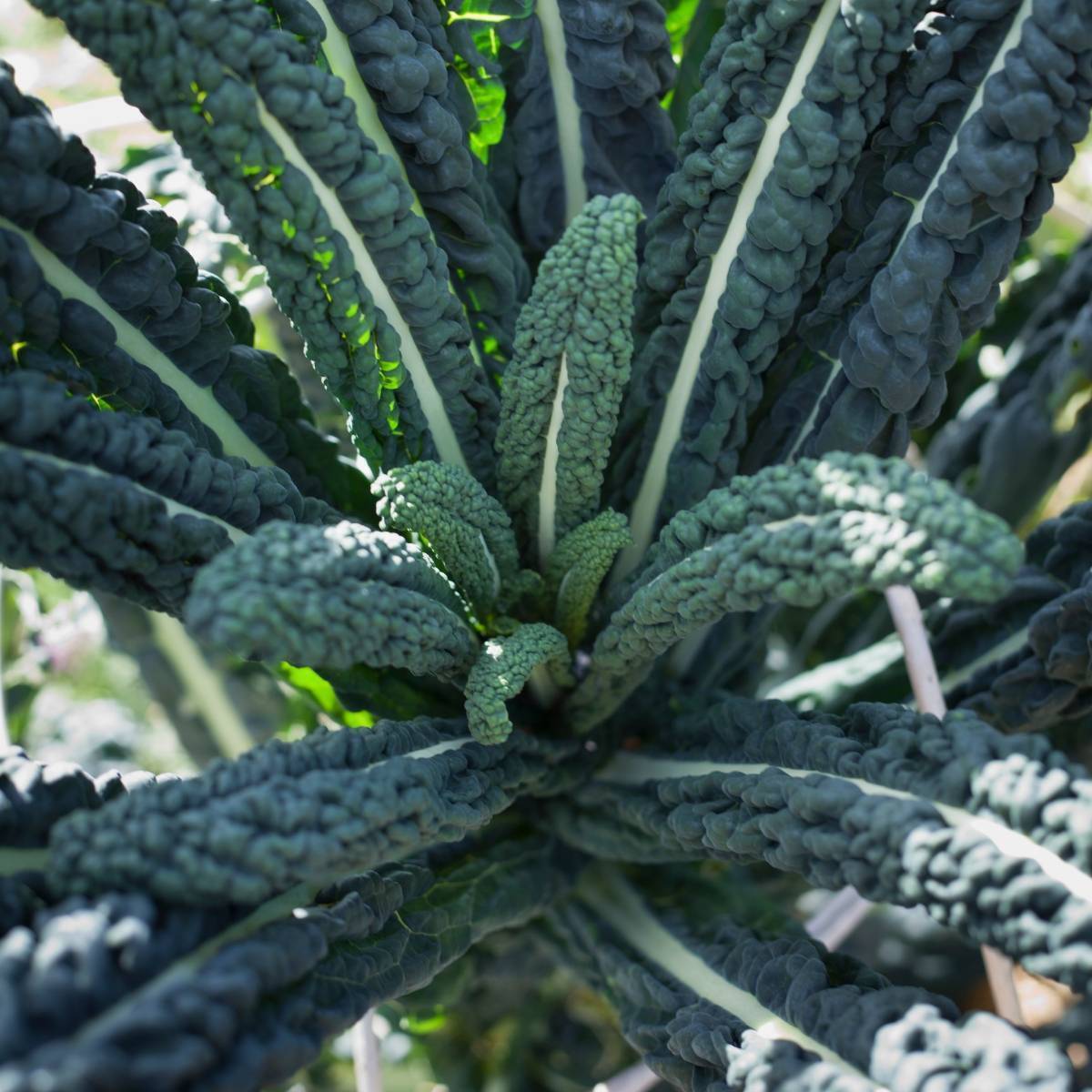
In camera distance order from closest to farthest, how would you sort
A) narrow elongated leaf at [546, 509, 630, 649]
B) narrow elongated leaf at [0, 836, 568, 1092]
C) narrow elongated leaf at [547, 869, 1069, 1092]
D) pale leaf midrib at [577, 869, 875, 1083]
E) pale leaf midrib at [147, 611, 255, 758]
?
narrow elongated leaf at [0, 836, 568, 1092], narrow elongated leaf at [547, 869, 1069, 1092], pale leaf midrib at [577, 869, 875, 1083], narrow elongated leaf at [546, 509, 630, 649], pale leaf midrib at [147, 611, 255, 758]

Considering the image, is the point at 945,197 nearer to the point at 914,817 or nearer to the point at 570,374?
the point at 570,374

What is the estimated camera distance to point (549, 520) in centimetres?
91

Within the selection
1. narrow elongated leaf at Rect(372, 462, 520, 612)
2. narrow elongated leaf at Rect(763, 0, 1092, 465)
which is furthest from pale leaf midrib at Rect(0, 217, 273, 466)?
narrow elongated leaf at Rect(763, 0, 1092, 465)

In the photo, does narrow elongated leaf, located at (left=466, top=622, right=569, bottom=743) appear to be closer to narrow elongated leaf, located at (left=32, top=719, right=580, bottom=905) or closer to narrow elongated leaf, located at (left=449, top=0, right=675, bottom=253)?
narrow elongated leaf, located at (left=32, top=719, right=580, bottom=905)

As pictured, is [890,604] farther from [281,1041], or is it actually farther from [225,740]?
[225,740]

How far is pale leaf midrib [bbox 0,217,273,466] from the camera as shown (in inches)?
29.7

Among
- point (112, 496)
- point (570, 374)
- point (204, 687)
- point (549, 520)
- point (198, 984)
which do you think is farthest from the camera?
point (204, 687)

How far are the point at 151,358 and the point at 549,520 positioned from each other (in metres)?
0.32

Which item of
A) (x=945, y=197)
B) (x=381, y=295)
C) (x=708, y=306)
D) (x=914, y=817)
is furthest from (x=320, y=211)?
(x=914, y=817)

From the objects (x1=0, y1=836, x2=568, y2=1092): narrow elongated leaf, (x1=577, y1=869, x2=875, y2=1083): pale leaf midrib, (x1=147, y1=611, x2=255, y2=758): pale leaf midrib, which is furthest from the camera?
(x1=147, y1=611, x2=255, y2=758): pale leaf midrib

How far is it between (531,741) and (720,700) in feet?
0.57

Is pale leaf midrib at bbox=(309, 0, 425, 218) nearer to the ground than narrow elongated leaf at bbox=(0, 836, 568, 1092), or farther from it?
farther from it

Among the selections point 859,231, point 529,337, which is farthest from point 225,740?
point 859,231

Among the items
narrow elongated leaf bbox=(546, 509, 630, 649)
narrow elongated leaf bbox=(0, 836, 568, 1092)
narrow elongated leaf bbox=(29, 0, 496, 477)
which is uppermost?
narrow elongated leaf bbox=(29, 0, 496, 477)
